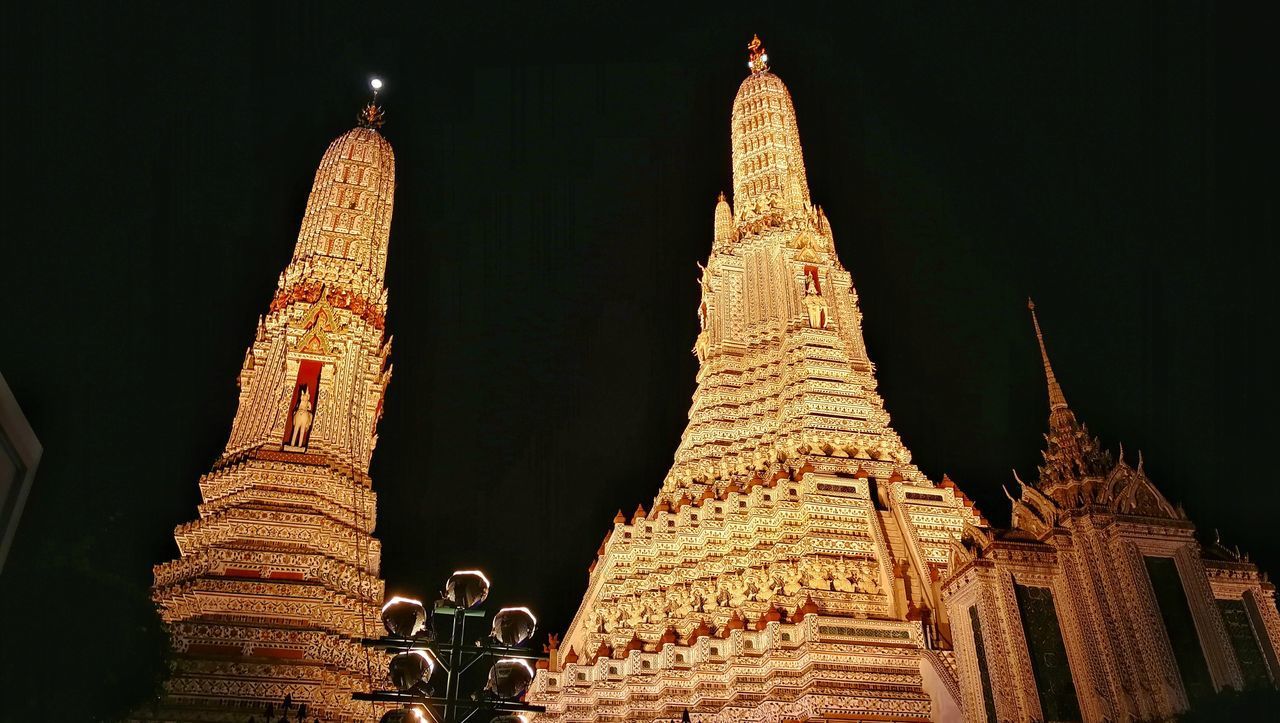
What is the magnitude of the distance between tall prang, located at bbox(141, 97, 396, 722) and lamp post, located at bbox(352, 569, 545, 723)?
13735 mm

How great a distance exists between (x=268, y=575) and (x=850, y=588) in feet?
51.0

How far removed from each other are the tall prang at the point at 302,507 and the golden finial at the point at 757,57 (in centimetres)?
1840

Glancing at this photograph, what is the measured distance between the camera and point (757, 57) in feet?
149

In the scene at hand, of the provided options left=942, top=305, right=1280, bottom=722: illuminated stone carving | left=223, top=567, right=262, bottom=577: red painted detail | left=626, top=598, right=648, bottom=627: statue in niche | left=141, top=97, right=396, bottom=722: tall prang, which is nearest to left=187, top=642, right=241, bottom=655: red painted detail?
left=141, top=97, right=396, bottom=722: tall prang

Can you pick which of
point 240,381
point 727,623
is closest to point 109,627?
point 727,623

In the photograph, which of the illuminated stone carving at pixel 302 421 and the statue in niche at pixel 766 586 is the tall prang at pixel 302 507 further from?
the statue in niche at pixel 766 586

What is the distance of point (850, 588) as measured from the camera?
2358cm

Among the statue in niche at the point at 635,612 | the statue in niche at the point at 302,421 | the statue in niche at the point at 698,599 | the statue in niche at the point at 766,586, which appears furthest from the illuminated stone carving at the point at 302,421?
the statue in niche at the point at 766,586

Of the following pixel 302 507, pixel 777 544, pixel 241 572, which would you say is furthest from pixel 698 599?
pixel 241 572

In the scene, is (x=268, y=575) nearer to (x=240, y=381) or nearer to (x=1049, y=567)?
(x=240, y=381)

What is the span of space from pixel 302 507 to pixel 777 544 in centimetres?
1381

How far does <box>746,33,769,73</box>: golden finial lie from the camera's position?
44750 millimetres

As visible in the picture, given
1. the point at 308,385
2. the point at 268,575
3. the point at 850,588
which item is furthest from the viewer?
the point at 308,385

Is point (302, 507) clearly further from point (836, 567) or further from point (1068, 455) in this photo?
point (1068, 455)
